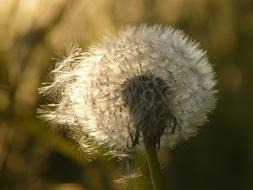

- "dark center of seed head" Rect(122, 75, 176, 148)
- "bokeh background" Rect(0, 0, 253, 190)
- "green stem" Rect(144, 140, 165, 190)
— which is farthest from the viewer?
"bokeh background" Rect(0, 0, 253, 190)

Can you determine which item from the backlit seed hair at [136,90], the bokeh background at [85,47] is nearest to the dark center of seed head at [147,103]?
the backlit seed hair at [136,90]

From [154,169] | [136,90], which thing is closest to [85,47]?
[136,90]

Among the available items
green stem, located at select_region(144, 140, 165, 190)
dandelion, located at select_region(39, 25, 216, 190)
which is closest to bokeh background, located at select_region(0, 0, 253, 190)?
dandelion, located at select_region(39, 25, 216, 190)

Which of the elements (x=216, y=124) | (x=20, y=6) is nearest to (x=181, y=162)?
(x=216, y=124)

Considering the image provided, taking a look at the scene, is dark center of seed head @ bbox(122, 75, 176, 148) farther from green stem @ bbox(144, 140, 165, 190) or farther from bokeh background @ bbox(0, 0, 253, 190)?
bokeh background @ bbox(0, 0, 253, 190)

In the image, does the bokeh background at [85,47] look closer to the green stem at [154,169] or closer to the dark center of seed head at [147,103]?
the dark center of seed head at [147,103]

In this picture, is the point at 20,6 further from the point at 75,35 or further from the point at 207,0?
the point at 207,0
